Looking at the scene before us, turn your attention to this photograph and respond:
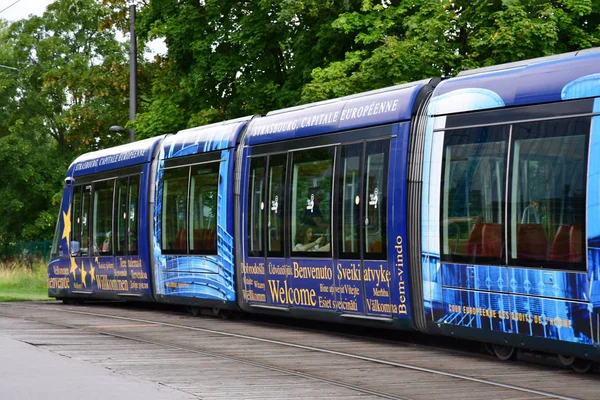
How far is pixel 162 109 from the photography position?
33594mm

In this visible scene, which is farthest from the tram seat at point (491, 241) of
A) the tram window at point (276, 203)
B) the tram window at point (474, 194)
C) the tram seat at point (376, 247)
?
the tram window at point (276, 203)

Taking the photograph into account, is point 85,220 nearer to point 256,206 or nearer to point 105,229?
point 105,229

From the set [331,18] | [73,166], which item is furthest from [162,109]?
[73,166]

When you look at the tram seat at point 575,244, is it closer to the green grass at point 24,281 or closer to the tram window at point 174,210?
the tram window at point 174,210

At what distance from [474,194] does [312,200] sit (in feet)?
11.8

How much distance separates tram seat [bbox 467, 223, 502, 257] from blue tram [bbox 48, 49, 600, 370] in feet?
0.06

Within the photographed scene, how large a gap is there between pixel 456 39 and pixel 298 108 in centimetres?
980

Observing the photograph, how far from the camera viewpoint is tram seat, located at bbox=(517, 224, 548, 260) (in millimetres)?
10992

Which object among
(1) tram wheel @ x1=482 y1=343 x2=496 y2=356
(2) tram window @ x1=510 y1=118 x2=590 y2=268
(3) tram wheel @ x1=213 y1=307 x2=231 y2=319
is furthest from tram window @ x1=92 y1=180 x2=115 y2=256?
(2) tram window @ x1=510 y1=118 x2=590 y2=268

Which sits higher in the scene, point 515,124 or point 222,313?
point 515,124

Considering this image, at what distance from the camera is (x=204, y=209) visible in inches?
717

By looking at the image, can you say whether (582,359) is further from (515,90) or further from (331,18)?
(331,18)

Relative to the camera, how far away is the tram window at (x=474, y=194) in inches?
461

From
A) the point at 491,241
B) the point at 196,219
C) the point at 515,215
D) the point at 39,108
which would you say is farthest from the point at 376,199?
the point at 39,108
